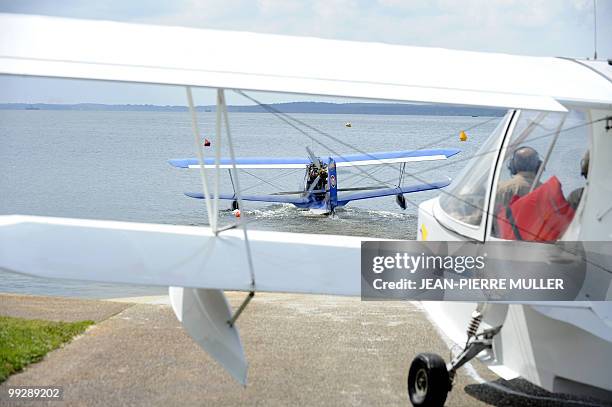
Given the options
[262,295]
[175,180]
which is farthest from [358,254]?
[175,180]

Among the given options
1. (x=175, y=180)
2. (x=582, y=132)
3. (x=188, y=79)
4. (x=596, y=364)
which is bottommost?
(x=175, y=180)

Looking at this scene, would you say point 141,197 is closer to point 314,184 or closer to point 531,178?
point 314,184

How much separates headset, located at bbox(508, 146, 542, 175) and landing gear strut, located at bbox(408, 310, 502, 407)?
99 centimetres

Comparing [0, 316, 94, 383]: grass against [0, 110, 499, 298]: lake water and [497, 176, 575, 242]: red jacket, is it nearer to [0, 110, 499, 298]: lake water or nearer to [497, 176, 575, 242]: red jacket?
[497, 176, 575, 242]: red jacket

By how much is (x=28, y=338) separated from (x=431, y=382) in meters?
3.65

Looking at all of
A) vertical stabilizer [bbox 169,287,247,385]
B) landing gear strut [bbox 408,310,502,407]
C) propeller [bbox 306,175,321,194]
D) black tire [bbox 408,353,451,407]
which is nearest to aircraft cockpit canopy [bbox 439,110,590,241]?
landing gear strut [bbox 408,310,502,407]

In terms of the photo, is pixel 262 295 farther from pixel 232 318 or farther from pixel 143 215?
pixel 143 215

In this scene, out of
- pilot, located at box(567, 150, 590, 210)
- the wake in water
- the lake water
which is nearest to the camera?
pilot, located at box(567, 150, 590, 210)

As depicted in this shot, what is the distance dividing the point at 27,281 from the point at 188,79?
1176 centimetres

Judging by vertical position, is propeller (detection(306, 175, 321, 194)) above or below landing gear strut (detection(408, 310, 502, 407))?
below

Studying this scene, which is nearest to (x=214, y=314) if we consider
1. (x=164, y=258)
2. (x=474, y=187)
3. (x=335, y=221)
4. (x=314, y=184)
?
(x=164, y=258)

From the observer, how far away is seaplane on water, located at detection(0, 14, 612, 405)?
201 inches

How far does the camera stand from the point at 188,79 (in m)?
5.03

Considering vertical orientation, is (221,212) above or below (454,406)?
below
